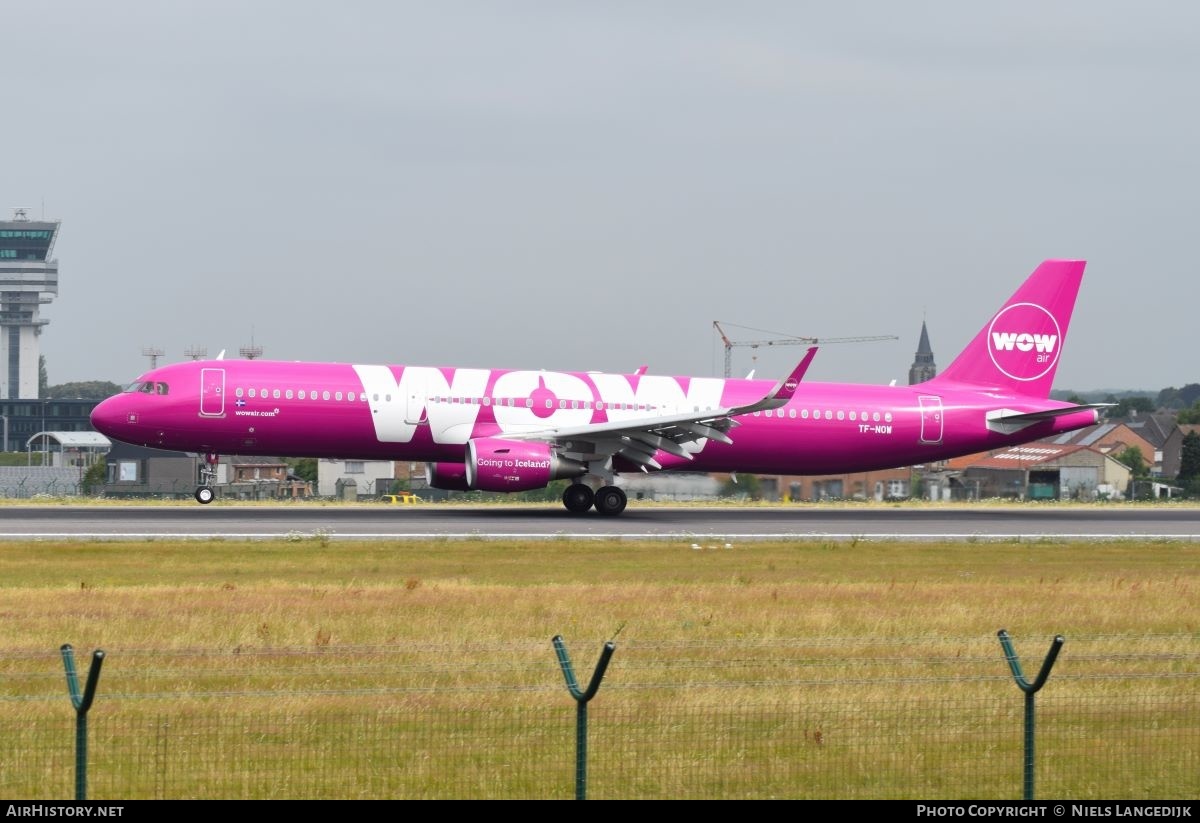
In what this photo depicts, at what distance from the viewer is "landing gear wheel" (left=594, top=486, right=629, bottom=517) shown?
42125 millimetres

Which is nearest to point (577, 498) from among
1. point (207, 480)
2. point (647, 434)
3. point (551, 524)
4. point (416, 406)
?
point (647, 434)

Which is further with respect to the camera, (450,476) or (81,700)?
(450,476)

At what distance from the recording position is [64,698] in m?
13.4

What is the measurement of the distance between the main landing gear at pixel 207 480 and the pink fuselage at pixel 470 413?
1.73 m

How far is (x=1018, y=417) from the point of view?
149ft

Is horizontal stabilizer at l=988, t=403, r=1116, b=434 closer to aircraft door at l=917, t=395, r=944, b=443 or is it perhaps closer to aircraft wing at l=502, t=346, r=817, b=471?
aircraft door at l=917, t=395, r=944, b=443

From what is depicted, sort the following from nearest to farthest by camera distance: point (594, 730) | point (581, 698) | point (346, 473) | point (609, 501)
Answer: point (581, 698) → point (594, 730) → point (609, 501) → point (346, 473)

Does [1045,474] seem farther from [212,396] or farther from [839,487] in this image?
[212,396]

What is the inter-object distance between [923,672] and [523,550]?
49.8 ft

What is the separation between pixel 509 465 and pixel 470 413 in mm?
2671

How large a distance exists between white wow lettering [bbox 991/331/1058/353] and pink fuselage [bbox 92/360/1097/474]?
8.88 ft

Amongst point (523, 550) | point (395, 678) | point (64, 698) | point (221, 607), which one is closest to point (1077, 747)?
point (395, 678)

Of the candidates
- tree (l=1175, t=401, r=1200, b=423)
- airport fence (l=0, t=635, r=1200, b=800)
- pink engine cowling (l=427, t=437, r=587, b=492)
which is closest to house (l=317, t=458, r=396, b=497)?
pink engine cowling (l=427, t=437, r=587, b=492)
